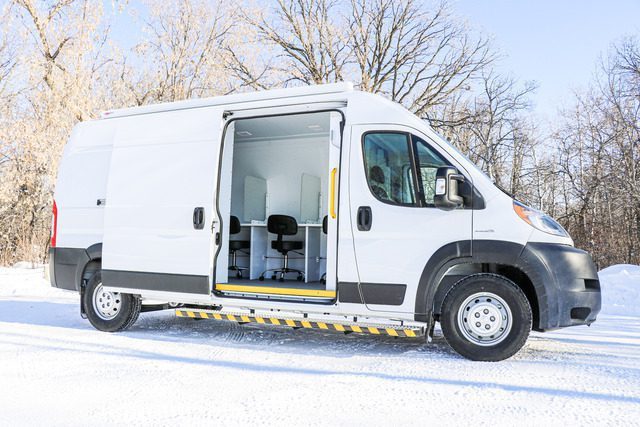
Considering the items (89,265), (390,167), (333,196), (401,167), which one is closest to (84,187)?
(89,265)

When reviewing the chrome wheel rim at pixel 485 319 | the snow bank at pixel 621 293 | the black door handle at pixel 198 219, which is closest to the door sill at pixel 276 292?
the black door handle at pixel 198 219

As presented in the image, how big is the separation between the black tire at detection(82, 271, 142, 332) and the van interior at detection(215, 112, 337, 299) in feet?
6.17

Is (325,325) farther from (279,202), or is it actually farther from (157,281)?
(279,202)

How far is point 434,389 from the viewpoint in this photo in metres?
4.09

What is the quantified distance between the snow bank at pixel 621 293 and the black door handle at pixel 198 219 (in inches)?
286

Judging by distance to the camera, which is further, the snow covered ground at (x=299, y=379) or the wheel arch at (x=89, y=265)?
the wheel arch at (x=89, y=265)

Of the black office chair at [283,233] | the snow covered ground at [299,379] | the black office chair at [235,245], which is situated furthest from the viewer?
the black office chair at [283,233]

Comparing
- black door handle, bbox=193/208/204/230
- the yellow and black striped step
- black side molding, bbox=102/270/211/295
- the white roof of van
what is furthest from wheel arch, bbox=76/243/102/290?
the white roof of van

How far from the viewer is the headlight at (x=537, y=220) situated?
495 cm

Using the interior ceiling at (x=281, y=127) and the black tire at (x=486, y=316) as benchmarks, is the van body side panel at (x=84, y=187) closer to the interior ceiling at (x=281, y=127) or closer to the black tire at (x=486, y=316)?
the interior ceiling at (x=281, y=127)

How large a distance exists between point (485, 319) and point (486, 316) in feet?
0.10

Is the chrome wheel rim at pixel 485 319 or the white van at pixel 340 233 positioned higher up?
the white van at pixel 340 233

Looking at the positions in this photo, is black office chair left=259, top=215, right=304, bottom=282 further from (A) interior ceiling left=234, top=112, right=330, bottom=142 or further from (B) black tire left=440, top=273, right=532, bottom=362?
(B) black tire left=440, top=273, right=532, bottom=362

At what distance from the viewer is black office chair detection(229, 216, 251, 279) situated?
871cm
